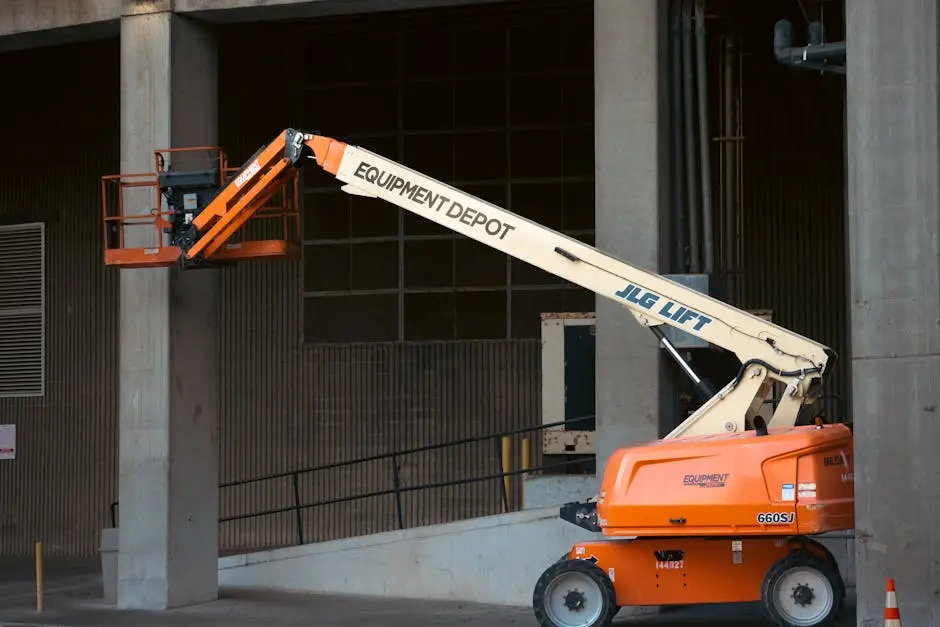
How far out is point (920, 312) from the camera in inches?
512

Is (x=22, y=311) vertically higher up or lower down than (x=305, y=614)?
higher up

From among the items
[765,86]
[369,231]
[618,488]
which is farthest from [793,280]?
[618,488]

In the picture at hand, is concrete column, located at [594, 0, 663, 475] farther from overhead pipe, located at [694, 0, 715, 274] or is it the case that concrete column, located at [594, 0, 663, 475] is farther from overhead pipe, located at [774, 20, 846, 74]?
overhead pipe, located at [774, 20, 846, 74]

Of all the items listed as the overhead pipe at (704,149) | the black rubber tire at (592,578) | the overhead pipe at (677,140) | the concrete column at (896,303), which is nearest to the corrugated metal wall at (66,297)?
the overhead pipe at (677,140)

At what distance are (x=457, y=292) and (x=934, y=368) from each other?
12.2 metres

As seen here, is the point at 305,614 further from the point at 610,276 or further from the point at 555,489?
the point at 610,276

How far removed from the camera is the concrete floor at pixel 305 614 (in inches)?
629

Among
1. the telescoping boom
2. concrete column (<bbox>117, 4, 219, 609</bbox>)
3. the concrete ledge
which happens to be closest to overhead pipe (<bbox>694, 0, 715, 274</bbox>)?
the telescoping boom

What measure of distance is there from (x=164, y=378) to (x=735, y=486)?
24.7ft

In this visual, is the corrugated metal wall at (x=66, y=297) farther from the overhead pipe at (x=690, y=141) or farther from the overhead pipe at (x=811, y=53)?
the overhead pipe at (x=811, y=53)

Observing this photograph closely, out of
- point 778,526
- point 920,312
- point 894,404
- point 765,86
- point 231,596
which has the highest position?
point 765,86

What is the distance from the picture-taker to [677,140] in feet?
55.5

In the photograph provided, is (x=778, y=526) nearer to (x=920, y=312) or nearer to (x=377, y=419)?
(x=920, y=312)

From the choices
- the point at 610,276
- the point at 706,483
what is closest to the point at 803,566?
the point at 706,483
